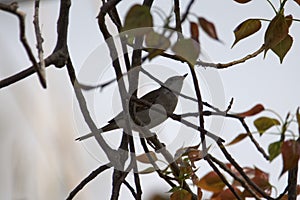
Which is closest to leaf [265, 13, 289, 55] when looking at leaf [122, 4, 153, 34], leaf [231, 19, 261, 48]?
leaf [231, 19, 261, 48]

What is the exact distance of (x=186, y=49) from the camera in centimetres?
40

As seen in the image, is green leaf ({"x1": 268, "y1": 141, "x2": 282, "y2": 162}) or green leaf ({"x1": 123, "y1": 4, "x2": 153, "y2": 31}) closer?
green leaf ({"x1": 123, "y1": 4, "x2": 153, "y2": 31})

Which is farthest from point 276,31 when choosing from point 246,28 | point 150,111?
point 150,111

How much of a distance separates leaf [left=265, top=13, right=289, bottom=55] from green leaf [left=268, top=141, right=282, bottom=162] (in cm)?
9

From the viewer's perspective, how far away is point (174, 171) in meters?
0.54

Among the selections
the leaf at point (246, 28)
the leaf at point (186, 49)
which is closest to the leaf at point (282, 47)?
the leaf at point (246, 28)

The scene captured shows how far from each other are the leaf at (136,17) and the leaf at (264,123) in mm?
227

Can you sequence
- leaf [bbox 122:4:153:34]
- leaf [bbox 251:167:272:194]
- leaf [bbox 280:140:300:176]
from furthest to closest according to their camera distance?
leaf [bbox 251:167:272:194]
leaf [bbox 280:140:300:176]
leaf [bbox 122:4:153:34]

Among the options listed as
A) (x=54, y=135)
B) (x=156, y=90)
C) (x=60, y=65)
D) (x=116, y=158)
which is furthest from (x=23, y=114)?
(x=60, y=65)

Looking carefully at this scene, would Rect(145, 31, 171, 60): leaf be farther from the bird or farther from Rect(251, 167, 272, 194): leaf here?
Rect(251, 167, 272, 194): leaf

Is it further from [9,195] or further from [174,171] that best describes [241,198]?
[9,195]

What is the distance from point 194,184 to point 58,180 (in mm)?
251

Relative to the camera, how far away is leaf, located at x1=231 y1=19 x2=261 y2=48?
50 centimetres

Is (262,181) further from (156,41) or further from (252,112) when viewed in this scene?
(156,41)
